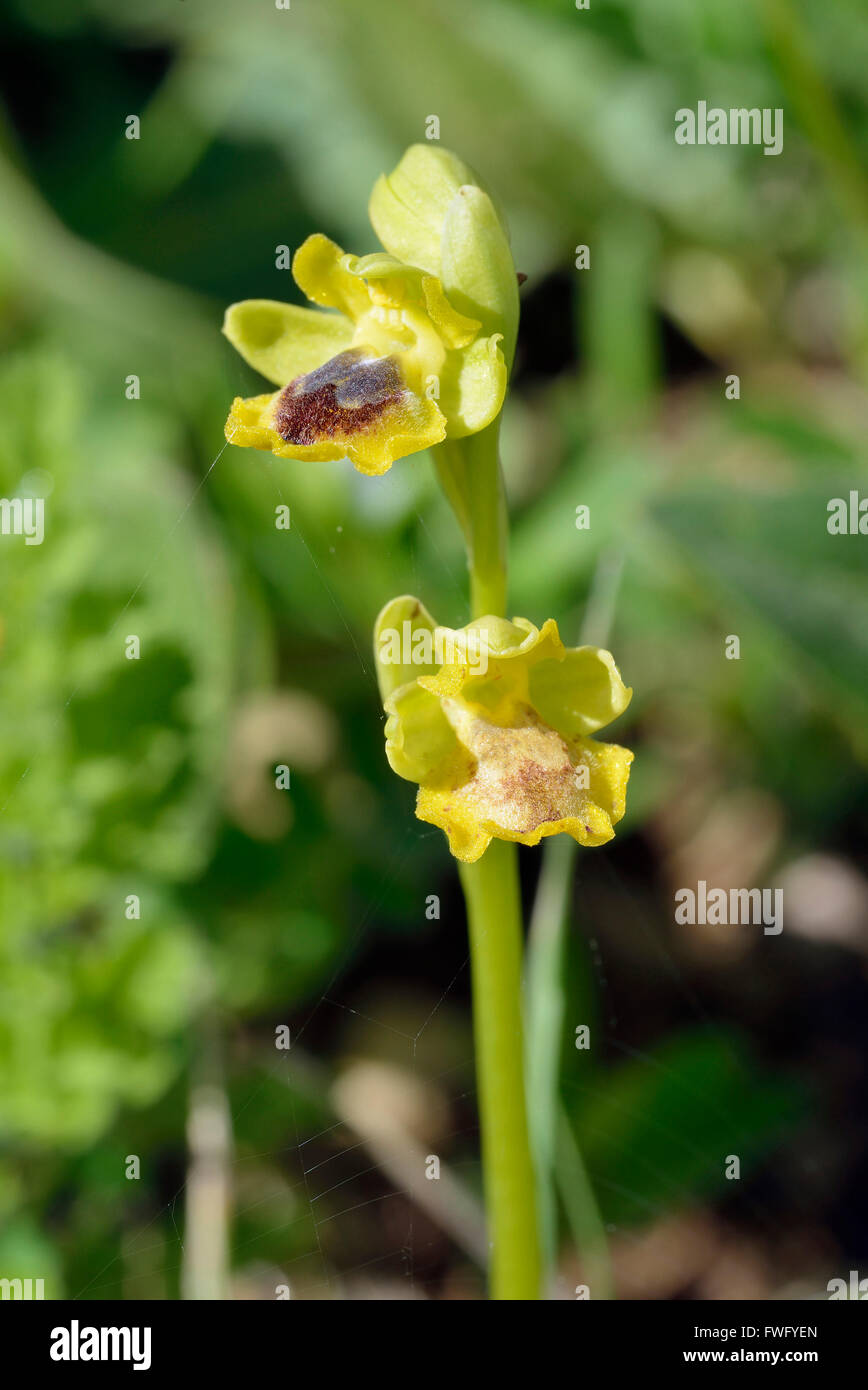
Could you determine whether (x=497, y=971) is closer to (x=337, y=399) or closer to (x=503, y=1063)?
(x=503, y=1063)

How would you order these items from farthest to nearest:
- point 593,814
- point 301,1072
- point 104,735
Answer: point 301,1072 < point 104,735 < point 593,814

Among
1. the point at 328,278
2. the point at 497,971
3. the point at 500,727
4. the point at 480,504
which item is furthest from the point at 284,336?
the point at 497,971

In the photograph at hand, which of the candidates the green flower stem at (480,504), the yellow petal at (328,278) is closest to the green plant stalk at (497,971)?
the green flower stem at (480,504)

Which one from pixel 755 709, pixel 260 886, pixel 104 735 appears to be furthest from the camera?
pixel 755 709

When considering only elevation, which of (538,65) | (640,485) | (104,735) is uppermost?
(538,65)

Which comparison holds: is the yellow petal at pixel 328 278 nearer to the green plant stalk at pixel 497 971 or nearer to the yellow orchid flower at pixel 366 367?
the yellow orchid flower at pixel 366 367

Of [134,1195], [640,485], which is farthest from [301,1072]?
[640,485]

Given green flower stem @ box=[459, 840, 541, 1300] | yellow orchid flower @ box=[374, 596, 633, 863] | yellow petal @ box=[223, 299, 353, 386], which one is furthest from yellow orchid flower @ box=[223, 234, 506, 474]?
green flower stem @ box=[459, 840, 541, 1300]

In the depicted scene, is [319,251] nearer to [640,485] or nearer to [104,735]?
[104,735]
